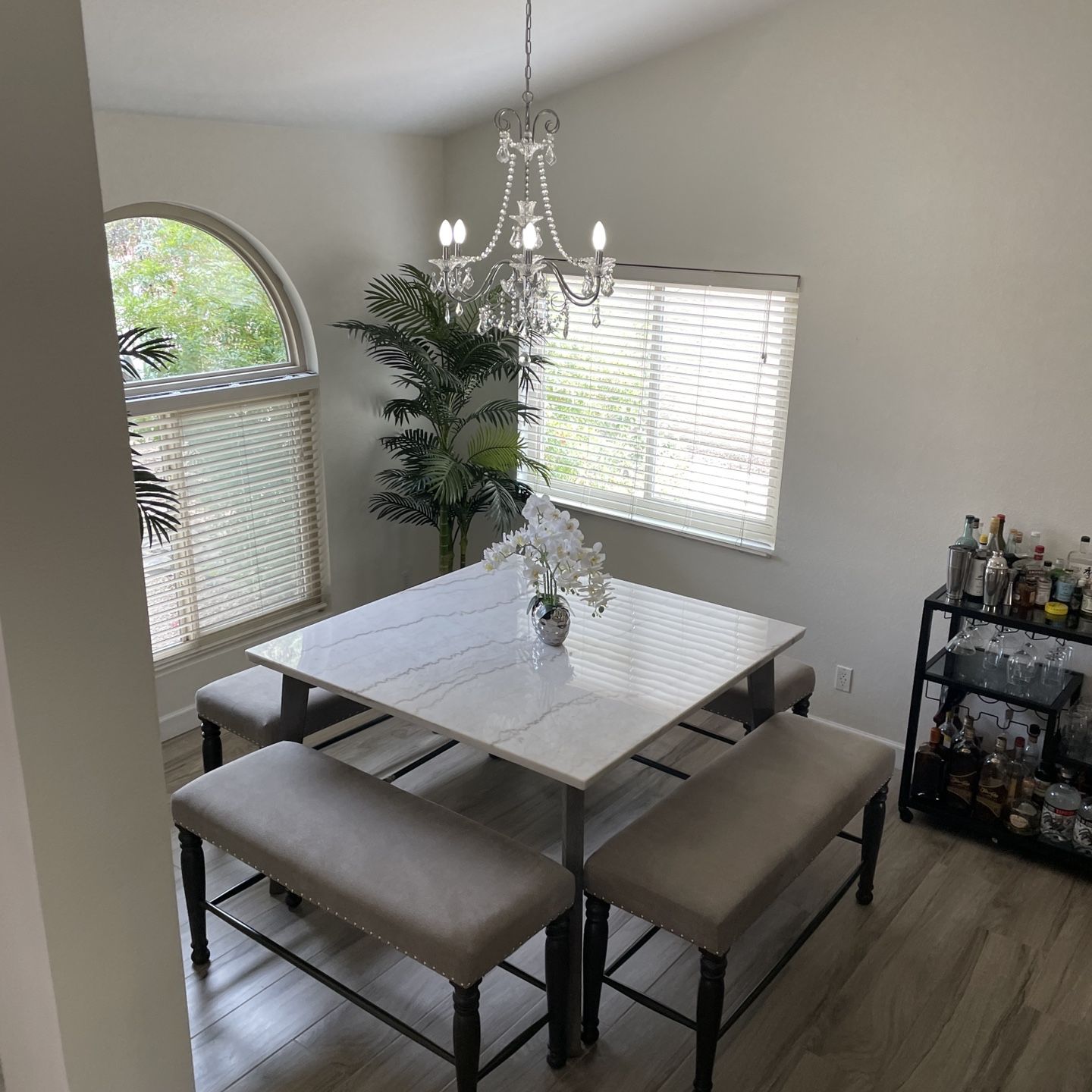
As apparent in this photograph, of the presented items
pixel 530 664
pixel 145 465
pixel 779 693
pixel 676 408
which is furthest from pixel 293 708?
pixel 676 408

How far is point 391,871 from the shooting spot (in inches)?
93.3

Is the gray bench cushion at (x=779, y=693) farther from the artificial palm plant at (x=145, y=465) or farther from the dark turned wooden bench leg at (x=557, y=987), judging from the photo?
the artificial palm plant at (x=145, y=465)

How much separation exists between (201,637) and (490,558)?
5.34ft

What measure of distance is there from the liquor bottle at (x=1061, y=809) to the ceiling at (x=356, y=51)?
8.99 feet

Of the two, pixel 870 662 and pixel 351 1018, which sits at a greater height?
pixel 870 662

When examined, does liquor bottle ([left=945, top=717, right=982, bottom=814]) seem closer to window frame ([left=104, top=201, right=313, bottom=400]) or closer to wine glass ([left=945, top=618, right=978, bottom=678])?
wine glass ([left=945, top=618, right=978, bottom=678])

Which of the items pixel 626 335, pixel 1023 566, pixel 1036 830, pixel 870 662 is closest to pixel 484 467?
pixel 626 335

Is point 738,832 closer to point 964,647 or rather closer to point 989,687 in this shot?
point 989,687

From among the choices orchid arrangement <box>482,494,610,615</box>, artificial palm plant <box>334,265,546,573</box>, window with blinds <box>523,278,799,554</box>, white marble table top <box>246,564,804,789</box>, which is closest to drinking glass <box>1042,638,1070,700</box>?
white marble table top <box>246,564,804,789</box>

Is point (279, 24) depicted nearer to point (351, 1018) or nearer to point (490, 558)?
point (490, 558)

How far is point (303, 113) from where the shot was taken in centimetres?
383

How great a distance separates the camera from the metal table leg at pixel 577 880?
97.7 inches

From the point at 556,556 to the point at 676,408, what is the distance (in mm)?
1517

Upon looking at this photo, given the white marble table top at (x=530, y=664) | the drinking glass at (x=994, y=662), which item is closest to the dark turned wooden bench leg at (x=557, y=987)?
the white marble table top at (x=530, y=664)
